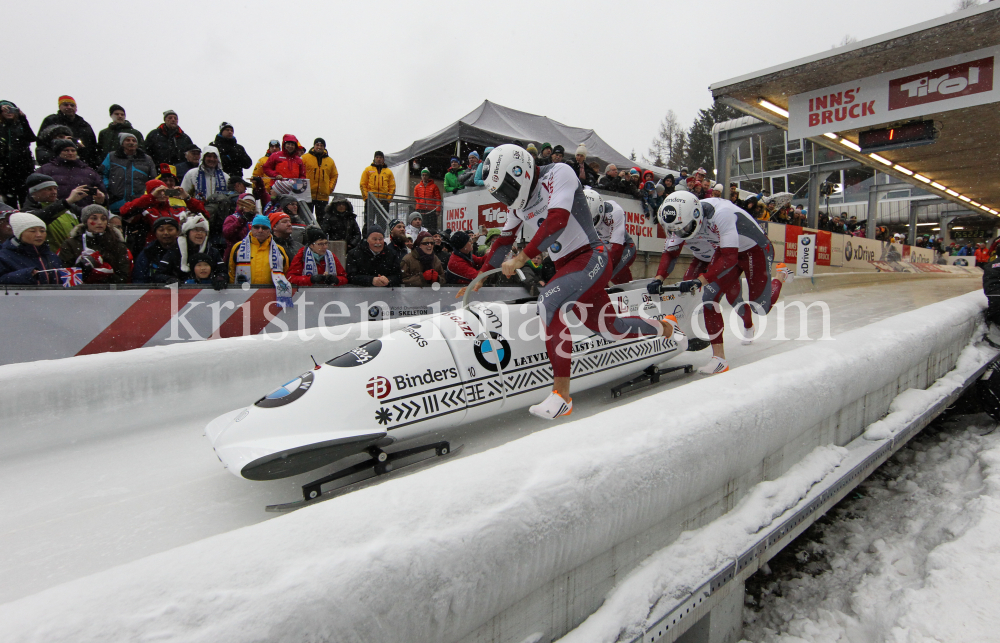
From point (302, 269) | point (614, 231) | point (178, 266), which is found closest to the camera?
point (178, 266)

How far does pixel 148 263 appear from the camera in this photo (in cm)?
435

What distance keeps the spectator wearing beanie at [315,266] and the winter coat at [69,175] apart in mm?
1823

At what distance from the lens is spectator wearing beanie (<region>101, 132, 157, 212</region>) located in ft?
17.2

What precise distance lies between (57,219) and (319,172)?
3.52 metres

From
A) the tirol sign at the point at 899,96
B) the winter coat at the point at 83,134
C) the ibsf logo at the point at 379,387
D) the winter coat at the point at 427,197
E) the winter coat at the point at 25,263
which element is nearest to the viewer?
the ibsf logo at the point at 379,387

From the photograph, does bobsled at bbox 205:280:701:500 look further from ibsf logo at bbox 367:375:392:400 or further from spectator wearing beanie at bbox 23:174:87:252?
spectator wearing beanie at bbox 23:174:87:252

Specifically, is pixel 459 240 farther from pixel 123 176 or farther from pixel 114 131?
pixel 114 131

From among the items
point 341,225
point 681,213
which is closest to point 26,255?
point 341,225

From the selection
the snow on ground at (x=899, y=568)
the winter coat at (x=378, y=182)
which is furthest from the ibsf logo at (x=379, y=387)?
the winter coat at (x=378, y=182)

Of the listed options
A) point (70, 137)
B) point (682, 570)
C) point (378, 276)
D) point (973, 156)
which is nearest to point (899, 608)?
point (682, 570)

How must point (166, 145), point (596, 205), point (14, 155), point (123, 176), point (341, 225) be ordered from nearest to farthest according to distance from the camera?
point (596, 205), point (14, 155), point (123, 176), point (166, 145), point (341, 225)

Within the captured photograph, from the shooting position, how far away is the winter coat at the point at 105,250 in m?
4.11

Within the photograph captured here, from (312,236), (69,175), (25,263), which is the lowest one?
(25,263)

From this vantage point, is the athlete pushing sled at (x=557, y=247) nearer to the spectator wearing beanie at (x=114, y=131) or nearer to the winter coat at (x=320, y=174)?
the spectator wearing beanie at (x=114, y=131)
